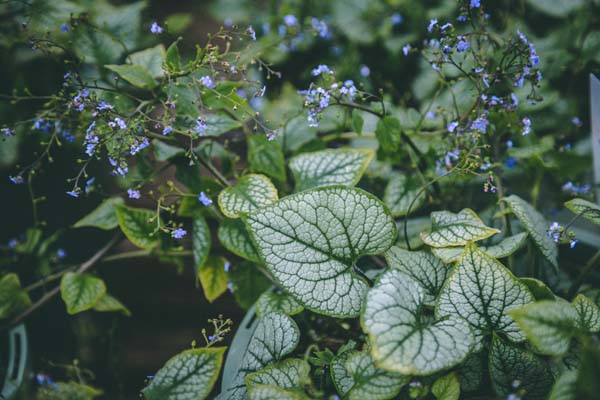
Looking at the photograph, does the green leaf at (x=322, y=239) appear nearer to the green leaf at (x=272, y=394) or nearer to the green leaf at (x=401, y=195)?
the green leaf at (x=272, y=394)

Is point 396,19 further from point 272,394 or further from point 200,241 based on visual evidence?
point 272,394

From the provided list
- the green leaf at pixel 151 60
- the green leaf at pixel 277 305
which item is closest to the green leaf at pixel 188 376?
the green leaf at pixel 277 305

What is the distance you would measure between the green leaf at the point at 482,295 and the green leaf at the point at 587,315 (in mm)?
72

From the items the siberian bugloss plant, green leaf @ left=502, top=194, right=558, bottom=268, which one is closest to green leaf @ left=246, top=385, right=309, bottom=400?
the siberian bugloss plant

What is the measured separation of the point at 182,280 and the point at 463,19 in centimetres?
95

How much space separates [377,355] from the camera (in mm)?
599

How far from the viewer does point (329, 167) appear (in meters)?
0.95

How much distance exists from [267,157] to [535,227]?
522 mm

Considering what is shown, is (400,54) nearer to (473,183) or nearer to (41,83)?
(473,183)

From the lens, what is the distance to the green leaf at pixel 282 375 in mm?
724

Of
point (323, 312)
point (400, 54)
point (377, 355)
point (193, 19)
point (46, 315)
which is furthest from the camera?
point (193, 19)

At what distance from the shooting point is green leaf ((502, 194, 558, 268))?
→ 2.53ft

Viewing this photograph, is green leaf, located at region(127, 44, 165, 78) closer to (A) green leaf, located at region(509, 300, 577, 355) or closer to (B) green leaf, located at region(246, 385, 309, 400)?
(B) green leaf, located at region(246, 385, 309, 400)

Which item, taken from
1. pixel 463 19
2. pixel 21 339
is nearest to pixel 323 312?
pixel 463 19
